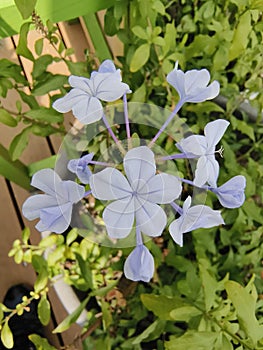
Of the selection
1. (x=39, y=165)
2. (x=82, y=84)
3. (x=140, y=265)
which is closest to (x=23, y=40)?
(x=82, y=84)

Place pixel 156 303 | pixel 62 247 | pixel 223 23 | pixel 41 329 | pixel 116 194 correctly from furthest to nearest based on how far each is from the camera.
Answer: pixel 41 329, pixel 62 247, pixel 223 23, pixel 156 303, pixel 116 194

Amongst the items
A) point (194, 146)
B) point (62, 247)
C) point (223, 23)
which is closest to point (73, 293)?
point (62, 247)

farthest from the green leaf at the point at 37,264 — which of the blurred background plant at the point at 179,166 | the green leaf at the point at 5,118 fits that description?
the green leaf at the point at 5,118

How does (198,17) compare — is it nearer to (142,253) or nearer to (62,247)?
(62,247)

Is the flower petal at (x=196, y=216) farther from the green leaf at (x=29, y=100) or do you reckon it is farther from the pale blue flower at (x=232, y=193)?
the green leaf at (x=29, y=100)

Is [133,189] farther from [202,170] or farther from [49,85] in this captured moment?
[49,85]
